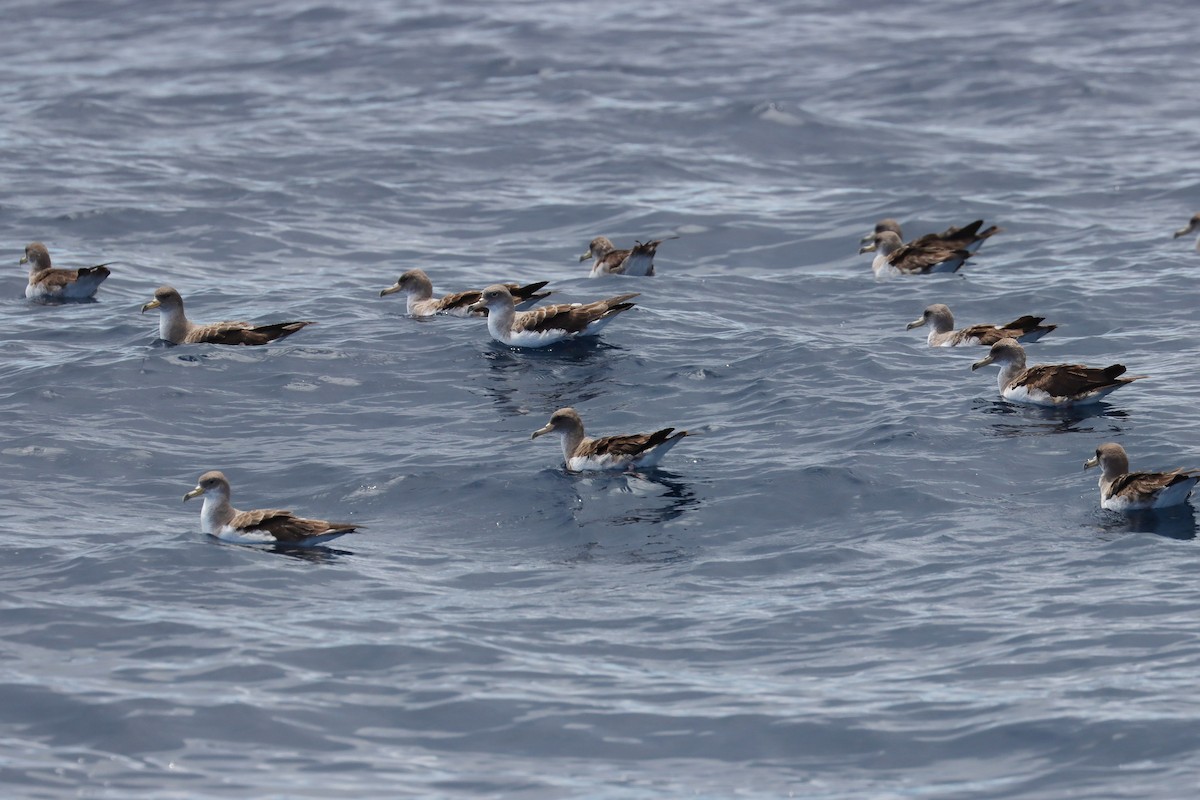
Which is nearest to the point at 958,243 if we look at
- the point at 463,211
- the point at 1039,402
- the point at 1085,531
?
the point at 1039,402

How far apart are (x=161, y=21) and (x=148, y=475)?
28425 mm

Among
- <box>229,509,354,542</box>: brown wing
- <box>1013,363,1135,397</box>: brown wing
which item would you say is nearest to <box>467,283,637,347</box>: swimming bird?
<box>1013,363,1135,397</box>: brown wing

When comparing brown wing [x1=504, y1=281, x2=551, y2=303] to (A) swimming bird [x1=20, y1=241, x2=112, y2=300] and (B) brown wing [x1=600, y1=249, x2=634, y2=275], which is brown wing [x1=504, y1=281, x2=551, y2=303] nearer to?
(B) brown wing [x1=600, y1=249, x2=634, y2=275]

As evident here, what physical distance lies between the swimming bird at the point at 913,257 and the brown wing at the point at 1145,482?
9335mm

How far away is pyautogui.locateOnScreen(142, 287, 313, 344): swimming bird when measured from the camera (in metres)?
20.9

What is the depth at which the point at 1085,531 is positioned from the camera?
49.1 feet

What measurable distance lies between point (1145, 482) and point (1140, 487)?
0.08 metres

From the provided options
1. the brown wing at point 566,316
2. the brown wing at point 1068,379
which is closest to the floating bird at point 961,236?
the brown wing at point 566,316

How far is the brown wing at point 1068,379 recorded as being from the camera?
1820cm

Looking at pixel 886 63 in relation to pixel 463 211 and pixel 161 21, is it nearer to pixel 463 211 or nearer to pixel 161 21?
pixel 463 211

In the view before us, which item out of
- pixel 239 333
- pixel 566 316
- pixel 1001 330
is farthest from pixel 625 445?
pixel 239 333

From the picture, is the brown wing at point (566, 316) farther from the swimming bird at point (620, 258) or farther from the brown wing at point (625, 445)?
the brown wing at point (625, 445)

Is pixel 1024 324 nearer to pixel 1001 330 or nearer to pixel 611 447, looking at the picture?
pixel 1001 330

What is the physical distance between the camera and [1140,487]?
49.6ft
